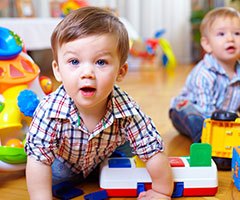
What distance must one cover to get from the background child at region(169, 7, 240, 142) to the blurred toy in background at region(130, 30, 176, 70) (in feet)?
7.44

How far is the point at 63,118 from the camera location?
2.96 feet

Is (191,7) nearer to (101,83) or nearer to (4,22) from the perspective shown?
(4,22)

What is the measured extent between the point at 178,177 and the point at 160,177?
0.20 ft

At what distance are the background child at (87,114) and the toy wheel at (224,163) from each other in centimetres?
24

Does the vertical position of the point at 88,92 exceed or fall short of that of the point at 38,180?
it exceeds it

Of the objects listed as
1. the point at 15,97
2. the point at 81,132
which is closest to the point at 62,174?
the point at 81,132

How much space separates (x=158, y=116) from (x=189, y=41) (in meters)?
2.39

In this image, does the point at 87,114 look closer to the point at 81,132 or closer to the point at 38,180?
the point at 81,132

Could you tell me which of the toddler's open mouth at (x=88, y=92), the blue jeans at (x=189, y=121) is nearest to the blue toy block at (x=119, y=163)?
the toddler's open mouth at (x=88, y=92)

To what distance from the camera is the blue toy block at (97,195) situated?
3.13ft

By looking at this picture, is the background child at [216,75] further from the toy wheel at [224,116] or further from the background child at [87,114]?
the background child at [87,114]

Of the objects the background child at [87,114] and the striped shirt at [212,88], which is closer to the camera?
the background child at [87,114]

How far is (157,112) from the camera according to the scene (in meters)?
1.86

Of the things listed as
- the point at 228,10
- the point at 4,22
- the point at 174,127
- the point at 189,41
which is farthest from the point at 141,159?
the point at 189,41
